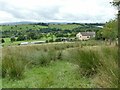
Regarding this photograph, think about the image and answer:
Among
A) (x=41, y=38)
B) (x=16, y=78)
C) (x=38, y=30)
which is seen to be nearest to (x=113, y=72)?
(x=16, y=78)

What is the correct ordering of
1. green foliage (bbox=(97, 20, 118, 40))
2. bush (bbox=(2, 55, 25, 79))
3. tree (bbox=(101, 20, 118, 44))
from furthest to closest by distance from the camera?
1. green foliage (bbox=(97, 20, 118, 40))
2. tree (bbox=(101, 20, 118, 44))
3. bush (bbox=(2, 55, 25, 79))

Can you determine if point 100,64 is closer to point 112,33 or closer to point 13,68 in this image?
point 13,68

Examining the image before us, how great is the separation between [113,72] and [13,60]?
16.3 feet

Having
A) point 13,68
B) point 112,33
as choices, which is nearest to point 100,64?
point 13,68

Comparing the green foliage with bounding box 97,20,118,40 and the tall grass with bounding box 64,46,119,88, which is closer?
the tall grass with bounding box 64,46,119,88

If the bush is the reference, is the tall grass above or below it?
above

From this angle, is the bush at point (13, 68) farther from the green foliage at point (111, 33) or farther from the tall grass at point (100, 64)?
the green foliage at point (111, 33)

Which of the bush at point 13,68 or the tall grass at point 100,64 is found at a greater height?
the tall grass at point 100,64

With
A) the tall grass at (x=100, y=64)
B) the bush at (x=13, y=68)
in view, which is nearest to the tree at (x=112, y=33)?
the tall grass at (x=100, y=64)

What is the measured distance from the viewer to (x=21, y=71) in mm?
9516

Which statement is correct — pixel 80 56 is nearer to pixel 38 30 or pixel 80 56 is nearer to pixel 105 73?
pixel 105 73

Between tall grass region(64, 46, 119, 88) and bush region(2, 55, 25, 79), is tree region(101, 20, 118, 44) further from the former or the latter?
bush region(2, 55, 25, 79)

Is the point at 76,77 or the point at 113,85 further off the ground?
the point at 113,85

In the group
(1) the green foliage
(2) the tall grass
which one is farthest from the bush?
(1) the green foliage
